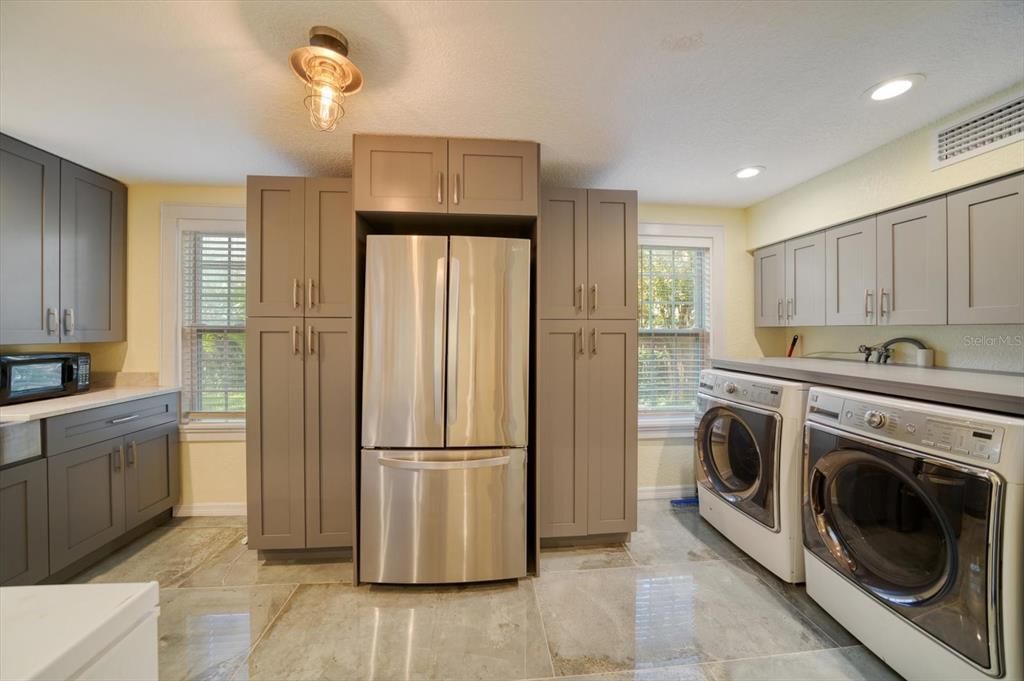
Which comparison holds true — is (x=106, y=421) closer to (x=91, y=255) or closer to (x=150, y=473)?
(x=150, y=473)

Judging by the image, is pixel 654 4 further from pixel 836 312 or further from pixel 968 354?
pixel 968 354

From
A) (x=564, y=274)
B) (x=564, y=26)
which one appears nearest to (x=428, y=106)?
(x=564, y=26)

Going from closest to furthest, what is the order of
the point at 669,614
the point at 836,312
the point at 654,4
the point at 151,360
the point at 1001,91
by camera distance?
the point at 654,4 → the point at 1001,91 → the point at 669,614 → the point at 836,312 → the point at 151,360

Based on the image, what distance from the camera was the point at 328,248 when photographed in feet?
7.32

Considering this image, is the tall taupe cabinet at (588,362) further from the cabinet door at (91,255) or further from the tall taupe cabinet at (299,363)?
the cabinet door at (91,255)

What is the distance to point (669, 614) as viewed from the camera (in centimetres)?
184

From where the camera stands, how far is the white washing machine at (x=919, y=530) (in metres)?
Result: 1.16

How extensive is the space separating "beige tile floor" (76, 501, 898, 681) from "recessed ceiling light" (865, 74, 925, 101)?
2395mm

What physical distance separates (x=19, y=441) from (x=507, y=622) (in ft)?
7.96

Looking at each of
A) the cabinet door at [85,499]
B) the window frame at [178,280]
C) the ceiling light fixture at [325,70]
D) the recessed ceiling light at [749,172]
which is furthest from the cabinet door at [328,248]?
the recessed ceiling light at [749,172]

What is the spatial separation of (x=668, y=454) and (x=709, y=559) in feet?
2.97

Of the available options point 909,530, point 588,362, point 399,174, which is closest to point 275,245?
point 399,174

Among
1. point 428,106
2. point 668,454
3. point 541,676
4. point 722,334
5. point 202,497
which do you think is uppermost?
point 428,106

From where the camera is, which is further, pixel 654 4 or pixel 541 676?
pixel 541 676
